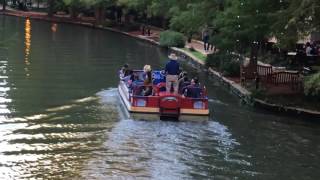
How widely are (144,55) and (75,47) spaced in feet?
23.5

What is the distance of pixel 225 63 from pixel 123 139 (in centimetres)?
1695

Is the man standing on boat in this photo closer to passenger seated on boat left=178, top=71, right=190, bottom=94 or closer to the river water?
passenger seated on boat left=178, top=71, right=190, bottom=94

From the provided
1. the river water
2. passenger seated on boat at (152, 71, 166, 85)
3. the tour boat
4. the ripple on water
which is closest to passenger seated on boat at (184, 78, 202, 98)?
the tour boat

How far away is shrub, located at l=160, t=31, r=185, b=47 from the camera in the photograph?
181 feet

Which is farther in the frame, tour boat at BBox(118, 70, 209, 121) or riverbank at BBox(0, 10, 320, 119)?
riverbank at BBox(0, 10, 320, 119)

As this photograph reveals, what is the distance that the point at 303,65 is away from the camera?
3481cm

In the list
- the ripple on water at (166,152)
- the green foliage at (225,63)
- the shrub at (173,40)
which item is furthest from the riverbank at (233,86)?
the ripple on water at (166,152)

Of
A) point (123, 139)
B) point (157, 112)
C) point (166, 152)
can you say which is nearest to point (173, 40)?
point (157, 112)

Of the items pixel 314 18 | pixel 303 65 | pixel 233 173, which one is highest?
pixel 314 18

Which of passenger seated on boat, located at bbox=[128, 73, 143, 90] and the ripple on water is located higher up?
passenger seated on boat, located at bbox=[128, 73, 143, 90]

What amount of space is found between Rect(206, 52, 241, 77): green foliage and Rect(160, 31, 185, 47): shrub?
49.8ft

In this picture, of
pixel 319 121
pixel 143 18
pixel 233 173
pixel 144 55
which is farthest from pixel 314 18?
pixel 143 18

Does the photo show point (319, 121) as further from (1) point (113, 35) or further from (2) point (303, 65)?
(1) point (113, 35)

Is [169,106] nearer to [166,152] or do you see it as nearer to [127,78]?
[166,152]
